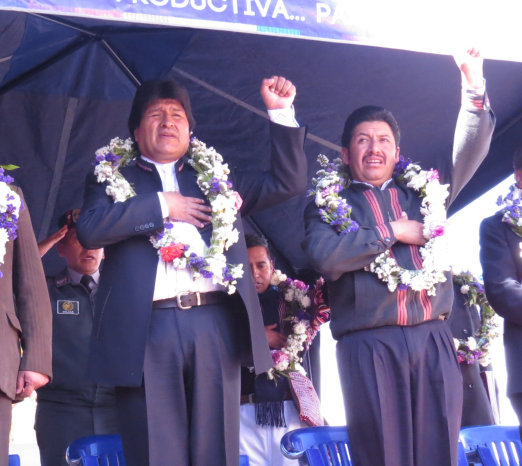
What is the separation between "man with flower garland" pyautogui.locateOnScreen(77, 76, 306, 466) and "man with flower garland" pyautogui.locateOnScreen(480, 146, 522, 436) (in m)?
1.14

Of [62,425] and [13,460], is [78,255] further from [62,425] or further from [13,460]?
[13,460]

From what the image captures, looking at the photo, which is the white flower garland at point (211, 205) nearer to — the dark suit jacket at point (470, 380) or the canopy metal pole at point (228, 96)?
the canopy metal pole at point (228, 96)

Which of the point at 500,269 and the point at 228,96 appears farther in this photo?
the point at 228,96

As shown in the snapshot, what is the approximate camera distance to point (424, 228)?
408 centimetres

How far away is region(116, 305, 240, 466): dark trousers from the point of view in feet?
11.5

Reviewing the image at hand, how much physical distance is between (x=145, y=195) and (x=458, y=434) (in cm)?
176

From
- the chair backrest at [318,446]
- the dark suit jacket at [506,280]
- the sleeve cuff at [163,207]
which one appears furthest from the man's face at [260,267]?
the sleeve cuff at [163,207]

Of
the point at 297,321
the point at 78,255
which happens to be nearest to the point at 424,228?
the point at 297,321

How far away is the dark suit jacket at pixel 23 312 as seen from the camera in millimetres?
3287

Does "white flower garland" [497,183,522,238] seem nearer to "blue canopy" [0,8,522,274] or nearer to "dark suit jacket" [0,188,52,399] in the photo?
"blue canopy" [0,8,522,274]

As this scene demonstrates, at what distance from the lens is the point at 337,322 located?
13.3 feet

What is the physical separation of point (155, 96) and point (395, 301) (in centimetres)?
153

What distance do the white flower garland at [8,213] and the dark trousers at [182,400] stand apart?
0.69 metres

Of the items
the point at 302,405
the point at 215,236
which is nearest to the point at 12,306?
the point at 215,236
